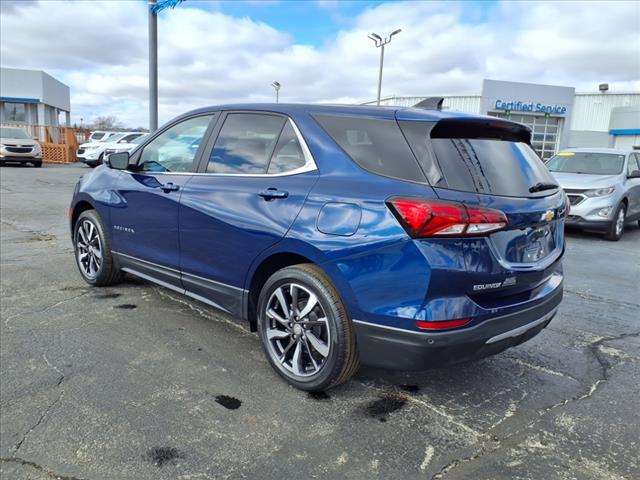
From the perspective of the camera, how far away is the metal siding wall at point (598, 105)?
4097 centimetres

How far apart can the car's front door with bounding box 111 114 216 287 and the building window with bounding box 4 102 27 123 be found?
43671 mm

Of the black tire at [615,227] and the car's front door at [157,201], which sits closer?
the car's front door at [157,201]

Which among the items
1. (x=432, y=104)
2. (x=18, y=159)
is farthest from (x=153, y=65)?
Result: (x=18, y=159)

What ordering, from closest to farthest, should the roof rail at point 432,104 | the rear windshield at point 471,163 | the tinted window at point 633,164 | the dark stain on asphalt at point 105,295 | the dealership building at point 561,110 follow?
the rear windshield at point 471,163
the roof rail at point 432,104
the dark stain on asphalt at point 105,295
the tinted window at point 633,164
the dealership building at point 561,110

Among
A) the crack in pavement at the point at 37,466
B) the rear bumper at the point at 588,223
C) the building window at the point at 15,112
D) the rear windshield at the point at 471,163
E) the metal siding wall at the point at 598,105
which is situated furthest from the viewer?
the metal siding wall at the point at 598,105

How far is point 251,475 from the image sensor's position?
238cm

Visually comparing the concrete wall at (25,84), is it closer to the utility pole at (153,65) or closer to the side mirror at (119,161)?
the utility pole at (153,65)

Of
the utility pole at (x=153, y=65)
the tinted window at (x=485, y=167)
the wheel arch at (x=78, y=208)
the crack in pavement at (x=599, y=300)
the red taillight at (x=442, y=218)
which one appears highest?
the utility pole at (x=153, y=65)

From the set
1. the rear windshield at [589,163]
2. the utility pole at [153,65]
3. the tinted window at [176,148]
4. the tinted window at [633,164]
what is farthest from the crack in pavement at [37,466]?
the tinted window at [633,164]

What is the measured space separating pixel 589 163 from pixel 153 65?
9.08m

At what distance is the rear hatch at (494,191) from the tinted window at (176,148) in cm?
179

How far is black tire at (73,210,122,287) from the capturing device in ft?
15.9

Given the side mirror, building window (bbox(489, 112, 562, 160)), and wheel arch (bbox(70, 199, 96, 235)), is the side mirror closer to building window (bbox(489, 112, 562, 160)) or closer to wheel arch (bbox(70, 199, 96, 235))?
wheel arch (bbox(70, 199, 96, 235))

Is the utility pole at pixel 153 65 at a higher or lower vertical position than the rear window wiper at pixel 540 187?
higher
